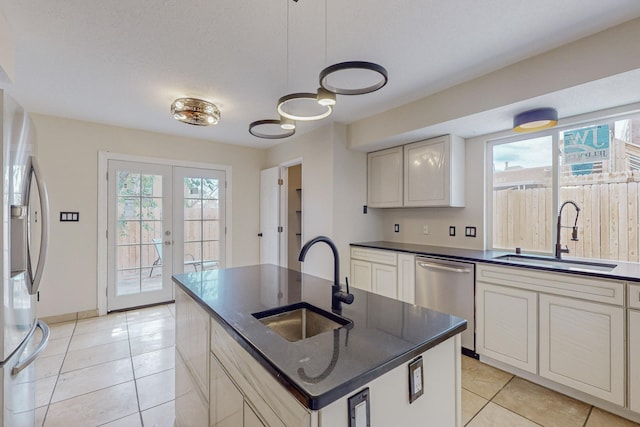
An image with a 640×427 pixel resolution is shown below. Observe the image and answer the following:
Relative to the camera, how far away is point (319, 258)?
3.82 m

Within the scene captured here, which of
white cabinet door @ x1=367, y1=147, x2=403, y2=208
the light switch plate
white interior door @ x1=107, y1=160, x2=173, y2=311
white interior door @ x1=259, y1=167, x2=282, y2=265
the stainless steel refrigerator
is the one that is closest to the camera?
the light switch plate

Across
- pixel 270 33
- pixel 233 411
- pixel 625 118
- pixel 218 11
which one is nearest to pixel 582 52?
pixel 625 118

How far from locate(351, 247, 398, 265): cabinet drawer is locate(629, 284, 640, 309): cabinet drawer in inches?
69.9

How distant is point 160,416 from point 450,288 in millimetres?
2494

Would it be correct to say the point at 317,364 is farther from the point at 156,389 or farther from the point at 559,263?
the point at 559,263

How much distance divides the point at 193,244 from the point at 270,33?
3.40 metres

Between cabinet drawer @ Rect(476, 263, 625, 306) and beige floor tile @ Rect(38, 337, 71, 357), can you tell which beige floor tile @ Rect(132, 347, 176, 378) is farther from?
cabinet drawer @ Rect(476, 263, 625, 306)

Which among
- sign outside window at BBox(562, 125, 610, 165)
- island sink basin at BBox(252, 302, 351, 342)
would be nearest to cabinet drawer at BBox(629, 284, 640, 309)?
sign outside window at BBox(562, 125, 610, 165)

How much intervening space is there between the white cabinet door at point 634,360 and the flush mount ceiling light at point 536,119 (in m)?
1.46

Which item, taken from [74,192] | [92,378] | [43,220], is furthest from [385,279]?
[74,192]

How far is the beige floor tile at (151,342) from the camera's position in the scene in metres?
2.84

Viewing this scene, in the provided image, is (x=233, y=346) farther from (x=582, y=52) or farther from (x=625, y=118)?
(x=625, y=118)

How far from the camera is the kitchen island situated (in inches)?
29.7

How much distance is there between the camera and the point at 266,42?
201cm
